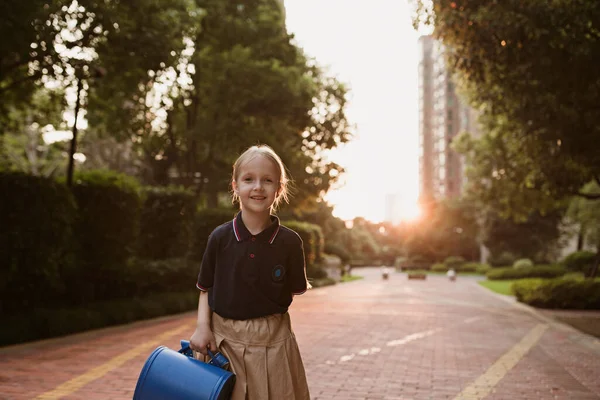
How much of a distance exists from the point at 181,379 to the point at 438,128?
415 feet

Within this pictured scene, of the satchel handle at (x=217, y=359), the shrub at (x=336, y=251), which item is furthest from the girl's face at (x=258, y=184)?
the shrub at (x=336, y=251)

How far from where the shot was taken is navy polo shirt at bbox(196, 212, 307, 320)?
9.20 feet

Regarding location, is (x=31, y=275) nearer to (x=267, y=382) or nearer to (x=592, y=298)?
(x=267, y=382)

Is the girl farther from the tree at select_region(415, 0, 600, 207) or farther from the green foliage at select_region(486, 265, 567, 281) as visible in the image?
the green foliage at select_region(486, 265, 567, 281)

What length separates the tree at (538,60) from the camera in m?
11.4

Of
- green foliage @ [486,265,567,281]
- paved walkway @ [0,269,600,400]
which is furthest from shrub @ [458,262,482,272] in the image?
paved walkway @ [0,269,600,400]

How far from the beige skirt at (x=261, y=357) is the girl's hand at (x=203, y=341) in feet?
0.10

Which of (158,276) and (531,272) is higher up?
(158,276)

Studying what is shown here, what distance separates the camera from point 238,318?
2.81 metres

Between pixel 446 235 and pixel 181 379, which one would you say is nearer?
pixel 181 379

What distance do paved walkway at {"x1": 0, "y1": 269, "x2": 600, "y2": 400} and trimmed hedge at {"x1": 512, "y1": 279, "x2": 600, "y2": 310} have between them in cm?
439

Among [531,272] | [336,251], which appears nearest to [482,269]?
[336,251]

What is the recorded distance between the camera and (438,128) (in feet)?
410

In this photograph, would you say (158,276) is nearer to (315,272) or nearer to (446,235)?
(315,272)
